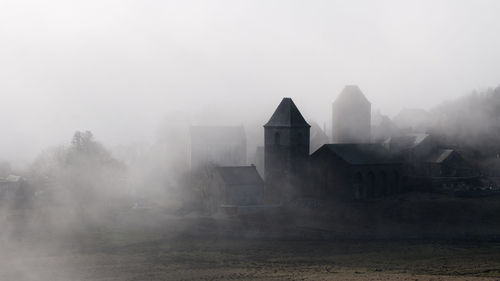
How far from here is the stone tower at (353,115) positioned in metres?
90.6

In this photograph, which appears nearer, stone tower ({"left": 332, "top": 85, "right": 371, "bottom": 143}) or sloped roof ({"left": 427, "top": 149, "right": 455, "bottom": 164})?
sloped roof ({"left": 427, "top": 149, "right": 455, "bottom": 164})

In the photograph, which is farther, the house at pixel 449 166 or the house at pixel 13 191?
the house at pixel 13 191

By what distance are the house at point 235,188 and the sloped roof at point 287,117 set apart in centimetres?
533

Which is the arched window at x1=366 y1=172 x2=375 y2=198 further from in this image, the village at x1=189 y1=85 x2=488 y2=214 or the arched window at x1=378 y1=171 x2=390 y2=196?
the arched window at x1=378 y1=171 x2=390 y2=196

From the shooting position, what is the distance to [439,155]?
3142 inches

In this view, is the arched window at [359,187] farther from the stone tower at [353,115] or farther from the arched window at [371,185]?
the stone tower at [353,115]

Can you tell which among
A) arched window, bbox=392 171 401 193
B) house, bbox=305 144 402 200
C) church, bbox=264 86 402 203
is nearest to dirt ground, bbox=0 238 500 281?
church, bbox=264 86 402 203

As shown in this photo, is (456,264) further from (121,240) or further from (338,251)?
(121,240)

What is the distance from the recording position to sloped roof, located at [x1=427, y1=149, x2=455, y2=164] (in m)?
78.8

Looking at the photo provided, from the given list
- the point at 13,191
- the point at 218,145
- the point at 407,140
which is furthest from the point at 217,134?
the point at 407,140

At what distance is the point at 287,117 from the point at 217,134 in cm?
3139

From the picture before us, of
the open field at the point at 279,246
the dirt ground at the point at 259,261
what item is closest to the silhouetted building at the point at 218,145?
the open field at the point at 279,246

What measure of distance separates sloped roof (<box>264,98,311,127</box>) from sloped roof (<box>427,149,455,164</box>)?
1468 centimetres

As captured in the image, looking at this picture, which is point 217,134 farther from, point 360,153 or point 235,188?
point 360,153
